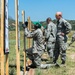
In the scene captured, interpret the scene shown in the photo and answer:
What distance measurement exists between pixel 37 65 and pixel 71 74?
153 centimetres

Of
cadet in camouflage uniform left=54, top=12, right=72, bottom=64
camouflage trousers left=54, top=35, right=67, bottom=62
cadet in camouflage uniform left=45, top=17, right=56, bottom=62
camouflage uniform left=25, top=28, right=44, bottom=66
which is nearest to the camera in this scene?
camouflage uniform left=25, top=28, right=44, bottom=66

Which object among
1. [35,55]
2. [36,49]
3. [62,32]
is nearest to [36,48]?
[36,49]

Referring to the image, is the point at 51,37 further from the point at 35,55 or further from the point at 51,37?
the point at 35,55

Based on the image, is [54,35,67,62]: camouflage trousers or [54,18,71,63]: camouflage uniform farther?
[54,35,67,62]: camouflage trousers

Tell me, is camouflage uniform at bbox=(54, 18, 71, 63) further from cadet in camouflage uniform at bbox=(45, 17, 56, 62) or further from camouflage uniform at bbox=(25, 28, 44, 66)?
cadet in camouflage uniform at bbox=(45, 17, 56, 62)

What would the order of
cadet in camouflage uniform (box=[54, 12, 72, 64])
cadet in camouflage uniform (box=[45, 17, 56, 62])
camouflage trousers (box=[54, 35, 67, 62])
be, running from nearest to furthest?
cadet in camouflage uniform (box=[54, 12, 72, 64])
camouflage trousers (box=[54, 35, 67, 62])
cadet in camouflage uniform (box=[45, 17, 56, 62])

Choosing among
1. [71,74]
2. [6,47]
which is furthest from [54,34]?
[6,47]

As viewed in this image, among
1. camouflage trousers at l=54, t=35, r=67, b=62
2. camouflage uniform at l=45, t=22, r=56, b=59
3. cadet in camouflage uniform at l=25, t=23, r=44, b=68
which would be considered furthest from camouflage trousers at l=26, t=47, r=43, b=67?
camouflage uniform at l=45, t=22, r=56, b=59

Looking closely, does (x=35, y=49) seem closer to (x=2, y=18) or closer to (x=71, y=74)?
(x=71, y=74)

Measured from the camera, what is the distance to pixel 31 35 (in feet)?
40.9

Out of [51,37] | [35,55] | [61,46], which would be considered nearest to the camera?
[35,55]

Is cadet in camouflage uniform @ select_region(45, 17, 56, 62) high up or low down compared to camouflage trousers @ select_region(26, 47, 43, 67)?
up

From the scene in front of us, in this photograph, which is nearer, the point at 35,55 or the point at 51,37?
the point at 35,55

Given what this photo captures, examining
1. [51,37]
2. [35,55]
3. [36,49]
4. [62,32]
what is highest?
[62,32]
